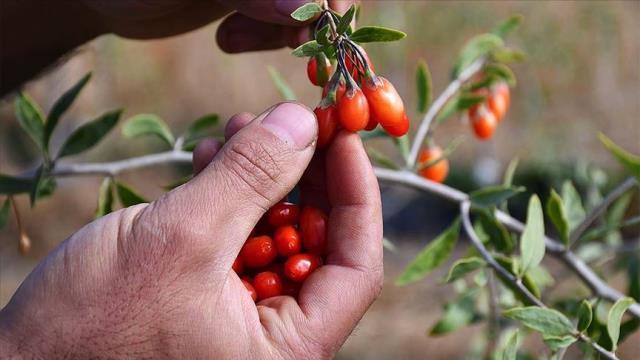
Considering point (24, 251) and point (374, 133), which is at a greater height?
point (374, 133)

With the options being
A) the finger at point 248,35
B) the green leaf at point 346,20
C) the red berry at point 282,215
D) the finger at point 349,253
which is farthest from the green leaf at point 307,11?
the finger at point 248,35

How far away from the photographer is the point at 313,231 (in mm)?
1104

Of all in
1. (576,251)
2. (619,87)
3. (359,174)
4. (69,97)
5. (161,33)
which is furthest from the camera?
(619,87)

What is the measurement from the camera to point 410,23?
621cm

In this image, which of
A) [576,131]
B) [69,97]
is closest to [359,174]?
[69,97]

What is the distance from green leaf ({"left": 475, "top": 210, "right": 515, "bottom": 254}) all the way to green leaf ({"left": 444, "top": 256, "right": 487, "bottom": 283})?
0.17m

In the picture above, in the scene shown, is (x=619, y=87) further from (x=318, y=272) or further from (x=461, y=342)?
(x=318, y=272)

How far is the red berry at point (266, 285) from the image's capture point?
1.09 m

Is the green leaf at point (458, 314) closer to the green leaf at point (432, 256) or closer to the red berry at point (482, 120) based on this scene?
the green leaf at point (432, 256)

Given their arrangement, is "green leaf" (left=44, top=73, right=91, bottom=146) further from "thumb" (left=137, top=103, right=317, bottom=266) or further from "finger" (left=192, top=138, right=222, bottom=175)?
"thumb" (left=137, top=103, right=317, bottom=266)

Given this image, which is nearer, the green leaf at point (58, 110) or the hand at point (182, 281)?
the hand at point (182, 281)

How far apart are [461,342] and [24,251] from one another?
2.35 meters

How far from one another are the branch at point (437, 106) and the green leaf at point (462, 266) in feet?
1.10

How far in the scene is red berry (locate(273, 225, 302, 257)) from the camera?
108 centimetres
